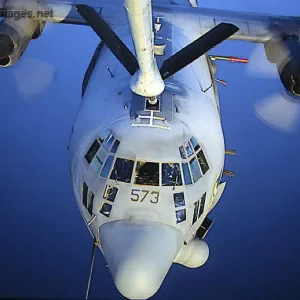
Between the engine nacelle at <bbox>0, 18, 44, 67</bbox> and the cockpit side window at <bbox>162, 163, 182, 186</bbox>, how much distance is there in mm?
6089

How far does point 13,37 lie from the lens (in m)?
12.3

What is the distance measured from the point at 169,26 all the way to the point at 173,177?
5.43 metres

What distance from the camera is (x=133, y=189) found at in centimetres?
813

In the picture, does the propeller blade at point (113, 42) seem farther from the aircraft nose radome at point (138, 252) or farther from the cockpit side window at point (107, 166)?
the aircraft nose radome at point (138, 252)

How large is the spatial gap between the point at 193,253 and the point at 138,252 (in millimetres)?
2418

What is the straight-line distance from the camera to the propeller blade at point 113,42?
8961mm

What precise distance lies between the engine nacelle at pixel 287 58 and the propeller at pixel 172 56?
263cm

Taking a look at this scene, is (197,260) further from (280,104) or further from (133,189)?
(280,104)

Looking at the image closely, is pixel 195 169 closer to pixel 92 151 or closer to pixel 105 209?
pixel 105 209

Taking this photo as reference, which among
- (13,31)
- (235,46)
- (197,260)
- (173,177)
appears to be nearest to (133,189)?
(173,177)

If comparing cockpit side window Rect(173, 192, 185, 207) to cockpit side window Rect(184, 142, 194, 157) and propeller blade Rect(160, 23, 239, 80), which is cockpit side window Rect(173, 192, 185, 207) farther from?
propeller blade Rect(160, 23, 239, 80)

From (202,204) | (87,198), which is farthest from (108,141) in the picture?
(202,204)

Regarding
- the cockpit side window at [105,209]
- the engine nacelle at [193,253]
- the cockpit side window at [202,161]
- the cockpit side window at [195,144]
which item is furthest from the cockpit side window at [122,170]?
the engine nacelle at [193,253]

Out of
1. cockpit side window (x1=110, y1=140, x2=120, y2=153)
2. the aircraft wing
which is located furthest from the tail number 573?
the aircraft wing
